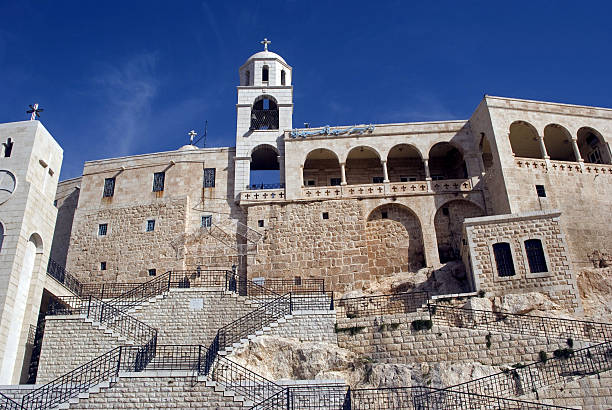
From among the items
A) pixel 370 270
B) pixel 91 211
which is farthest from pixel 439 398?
pixel 91 211

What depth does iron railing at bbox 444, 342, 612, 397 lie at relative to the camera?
17.4 metres

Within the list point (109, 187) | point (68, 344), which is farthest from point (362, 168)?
point (68, 344)

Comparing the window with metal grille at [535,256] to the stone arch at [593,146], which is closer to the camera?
the window with metal grille at [535,256]

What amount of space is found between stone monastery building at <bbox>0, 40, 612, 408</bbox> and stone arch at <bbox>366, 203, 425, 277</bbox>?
73 millimetres

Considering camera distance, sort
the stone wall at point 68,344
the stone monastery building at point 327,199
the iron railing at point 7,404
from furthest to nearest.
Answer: the stone monastery building at point 327,199, the stone wall at point 68,344, the iron railing at point 7,404

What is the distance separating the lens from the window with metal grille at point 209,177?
105ft

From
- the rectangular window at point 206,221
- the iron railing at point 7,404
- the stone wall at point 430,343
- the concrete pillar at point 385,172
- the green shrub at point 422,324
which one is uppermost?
the concrete pillar at point 385,172

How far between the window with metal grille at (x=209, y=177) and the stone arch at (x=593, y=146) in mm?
20822

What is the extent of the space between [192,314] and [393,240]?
11.5 meters

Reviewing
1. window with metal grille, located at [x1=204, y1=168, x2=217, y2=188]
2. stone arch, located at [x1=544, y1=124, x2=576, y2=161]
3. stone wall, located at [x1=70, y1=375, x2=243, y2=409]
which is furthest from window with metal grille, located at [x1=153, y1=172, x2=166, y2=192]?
stone arch, located at [x1=544, y1=124, x2=576, y2=161]

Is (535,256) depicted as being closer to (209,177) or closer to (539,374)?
(539,374)

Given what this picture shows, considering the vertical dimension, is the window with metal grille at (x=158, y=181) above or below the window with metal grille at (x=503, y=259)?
above

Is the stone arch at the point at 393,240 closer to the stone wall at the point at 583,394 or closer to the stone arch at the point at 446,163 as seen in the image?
the stone arch at the point at 446,163

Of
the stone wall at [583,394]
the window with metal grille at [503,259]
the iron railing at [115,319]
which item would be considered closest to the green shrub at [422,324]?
the stone wall at [583,394]
